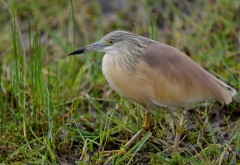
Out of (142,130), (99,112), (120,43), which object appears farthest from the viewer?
(99,112)

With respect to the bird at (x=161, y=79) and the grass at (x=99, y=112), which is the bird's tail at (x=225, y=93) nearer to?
the bird at (x=161, y=79)

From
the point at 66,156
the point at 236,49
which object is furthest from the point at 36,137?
the point at 236,49

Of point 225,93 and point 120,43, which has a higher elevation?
point 120,43

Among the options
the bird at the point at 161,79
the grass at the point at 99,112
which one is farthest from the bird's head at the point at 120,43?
the grass at the point at 99,112

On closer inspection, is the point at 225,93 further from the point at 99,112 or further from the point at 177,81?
the point at 99,112

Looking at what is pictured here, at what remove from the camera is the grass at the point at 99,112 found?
307 cm

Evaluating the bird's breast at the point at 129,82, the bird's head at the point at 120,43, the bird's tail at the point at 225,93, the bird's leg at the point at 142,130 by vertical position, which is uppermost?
the bird's head at the point at 120,43

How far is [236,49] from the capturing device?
4344 mm

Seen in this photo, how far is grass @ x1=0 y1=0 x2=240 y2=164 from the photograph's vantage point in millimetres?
3066

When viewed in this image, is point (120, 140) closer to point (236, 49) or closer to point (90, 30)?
point (236, 49)

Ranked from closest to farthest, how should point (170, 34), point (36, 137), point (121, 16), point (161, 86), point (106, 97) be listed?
point (161, 86), point (36, 137), point (106, 97), point (170, 34), point (121, 16)

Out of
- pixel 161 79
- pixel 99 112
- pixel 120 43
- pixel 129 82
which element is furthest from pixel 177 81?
pixel 99 112

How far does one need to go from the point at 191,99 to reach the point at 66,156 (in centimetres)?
76

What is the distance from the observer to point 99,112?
11.5 feet
